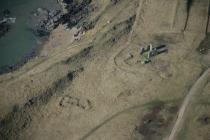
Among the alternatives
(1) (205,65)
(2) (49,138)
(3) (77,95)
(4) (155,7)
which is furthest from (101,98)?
(4) (155,7)

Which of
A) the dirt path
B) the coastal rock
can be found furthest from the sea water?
the dirt path

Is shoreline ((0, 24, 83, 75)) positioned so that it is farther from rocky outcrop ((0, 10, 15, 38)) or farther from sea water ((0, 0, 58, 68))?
rocky outcrop ((0, 10, 15, 38))

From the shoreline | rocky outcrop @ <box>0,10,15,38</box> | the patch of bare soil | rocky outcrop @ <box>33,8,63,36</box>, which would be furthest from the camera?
rocky outcrop @ <box>0,10,15,38</box>

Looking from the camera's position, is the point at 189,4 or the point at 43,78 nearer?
the point at 43,78

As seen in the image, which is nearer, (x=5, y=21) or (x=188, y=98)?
(x=188, y=98)

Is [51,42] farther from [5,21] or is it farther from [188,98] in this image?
[188,98]

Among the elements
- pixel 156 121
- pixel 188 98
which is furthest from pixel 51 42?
pixel 188 98

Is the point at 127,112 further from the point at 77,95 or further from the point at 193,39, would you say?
the point at 193,39

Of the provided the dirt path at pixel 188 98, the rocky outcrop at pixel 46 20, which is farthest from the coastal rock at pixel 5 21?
the dirt path at pixel 188 98
